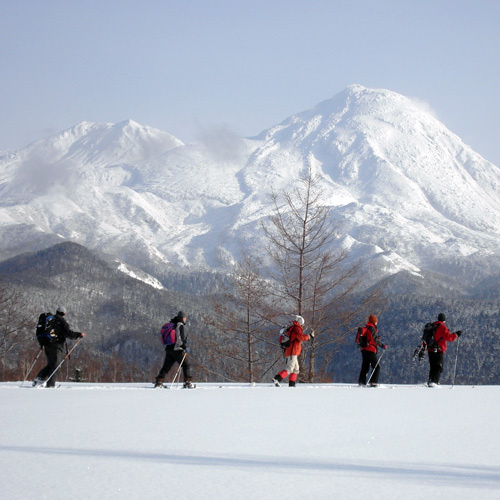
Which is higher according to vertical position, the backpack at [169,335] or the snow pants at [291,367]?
the backpack at [169,335]

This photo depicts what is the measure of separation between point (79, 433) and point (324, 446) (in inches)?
110

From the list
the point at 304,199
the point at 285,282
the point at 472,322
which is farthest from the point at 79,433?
the point at 472,322

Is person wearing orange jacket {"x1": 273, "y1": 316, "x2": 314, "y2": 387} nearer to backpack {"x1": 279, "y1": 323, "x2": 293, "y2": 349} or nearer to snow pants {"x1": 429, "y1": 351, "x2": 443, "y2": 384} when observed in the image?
backpack {"x1": 279, "y1": 323, "x2": 293, "y2": 349}

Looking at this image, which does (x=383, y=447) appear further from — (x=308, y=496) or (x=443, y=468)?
(x=308, y=496)

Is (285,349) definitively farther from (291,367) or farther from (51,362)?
(51,362)

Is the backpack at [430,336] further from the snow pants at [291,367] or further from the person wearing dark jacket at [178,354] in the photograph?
the person wearing dark jacket at [178,354]

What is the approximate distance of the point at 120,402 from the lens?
10.9m

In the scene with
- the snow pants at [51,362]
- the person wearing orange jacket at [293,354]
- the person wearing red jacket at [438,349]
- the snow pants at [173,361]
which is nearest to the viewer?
the snow pants at [51,362]

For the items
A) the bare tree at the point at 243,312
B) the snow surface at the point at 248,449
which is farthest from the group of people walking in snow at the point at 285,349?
the bare tree at the point at 243,312

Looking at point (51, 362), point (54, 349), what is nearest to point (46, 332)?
point (54, 349)

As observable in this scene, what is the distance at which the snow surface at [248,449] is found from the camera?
542 centimetres

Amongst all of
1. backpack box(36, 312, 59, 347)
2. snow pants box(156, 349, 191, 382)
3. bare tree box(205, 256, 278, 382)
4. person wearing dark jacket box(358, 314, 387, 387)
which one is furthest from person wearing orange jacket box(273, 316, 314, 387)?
bare tree box(205, 256, 278, 382)

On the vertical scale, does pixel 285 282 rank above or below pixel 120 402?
above

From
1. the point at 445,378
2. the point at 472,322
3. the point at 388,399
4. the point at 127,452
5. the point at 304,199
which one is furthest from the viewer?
the point at 472,322
